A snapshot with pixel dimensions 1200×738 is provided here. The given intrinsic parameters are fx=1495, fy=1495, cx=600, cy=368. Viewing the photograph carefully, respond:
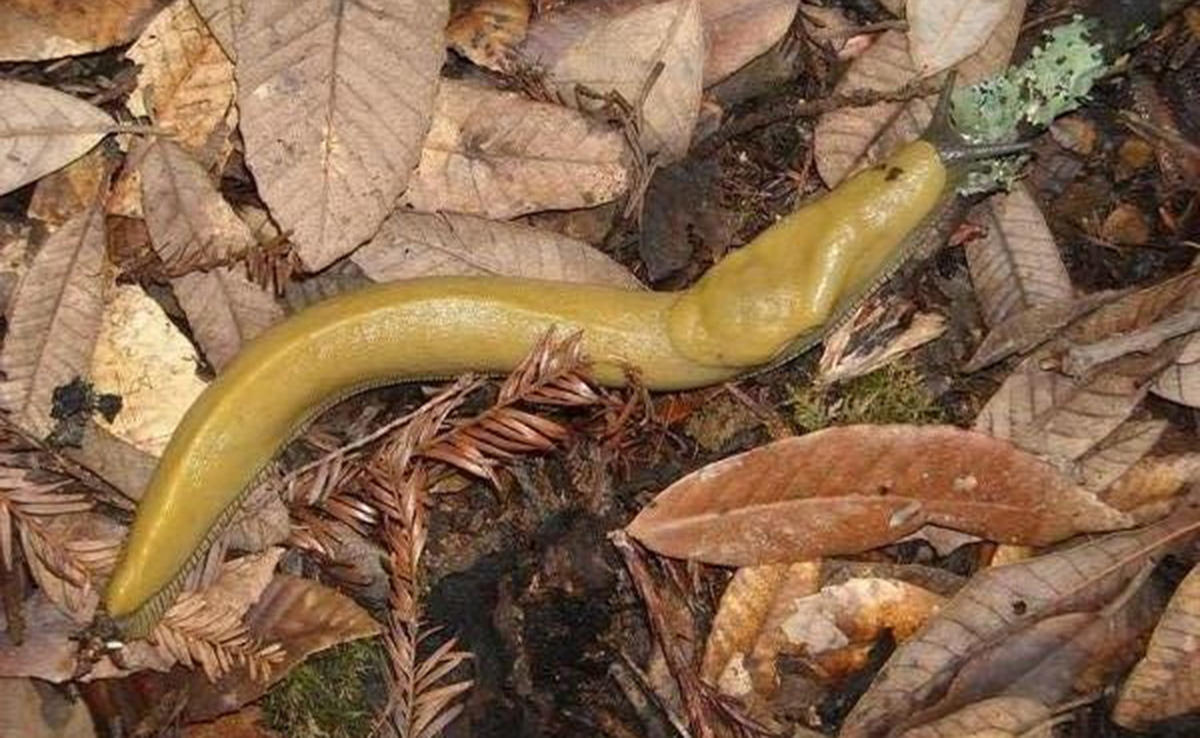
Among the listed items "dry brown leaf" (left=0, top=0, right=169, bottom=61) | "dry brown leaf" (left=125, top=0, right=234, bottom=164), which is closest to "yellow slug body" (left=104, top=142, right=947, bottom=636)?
"dry brown leaf" (left=125, top=0, right=234, bottom=164)

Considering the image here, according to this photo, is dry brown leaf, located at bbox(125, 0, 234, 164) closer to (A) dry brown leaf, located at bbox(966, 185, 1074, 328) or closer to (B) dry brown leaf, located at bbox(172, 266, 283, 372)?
(B) dry brown leaf, located at bbox(172, 266, 283, 372)

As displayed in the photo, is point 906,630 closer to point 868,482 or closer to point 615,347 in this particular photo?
point 868,482

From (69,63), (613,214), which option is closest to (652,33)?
(613,214)

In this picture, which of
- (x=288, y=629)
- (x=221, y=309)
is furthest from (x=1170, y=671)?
(x=221, y=309)

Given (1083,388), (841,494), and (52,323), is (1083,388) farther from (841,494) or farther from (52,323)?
(52,323)

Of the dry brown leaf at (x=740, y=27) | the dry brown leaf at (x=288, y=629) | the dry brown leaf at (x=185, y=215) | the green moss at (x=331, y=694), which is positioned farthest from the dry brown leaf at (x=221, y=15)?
the green moss at (x=331, y=694)
